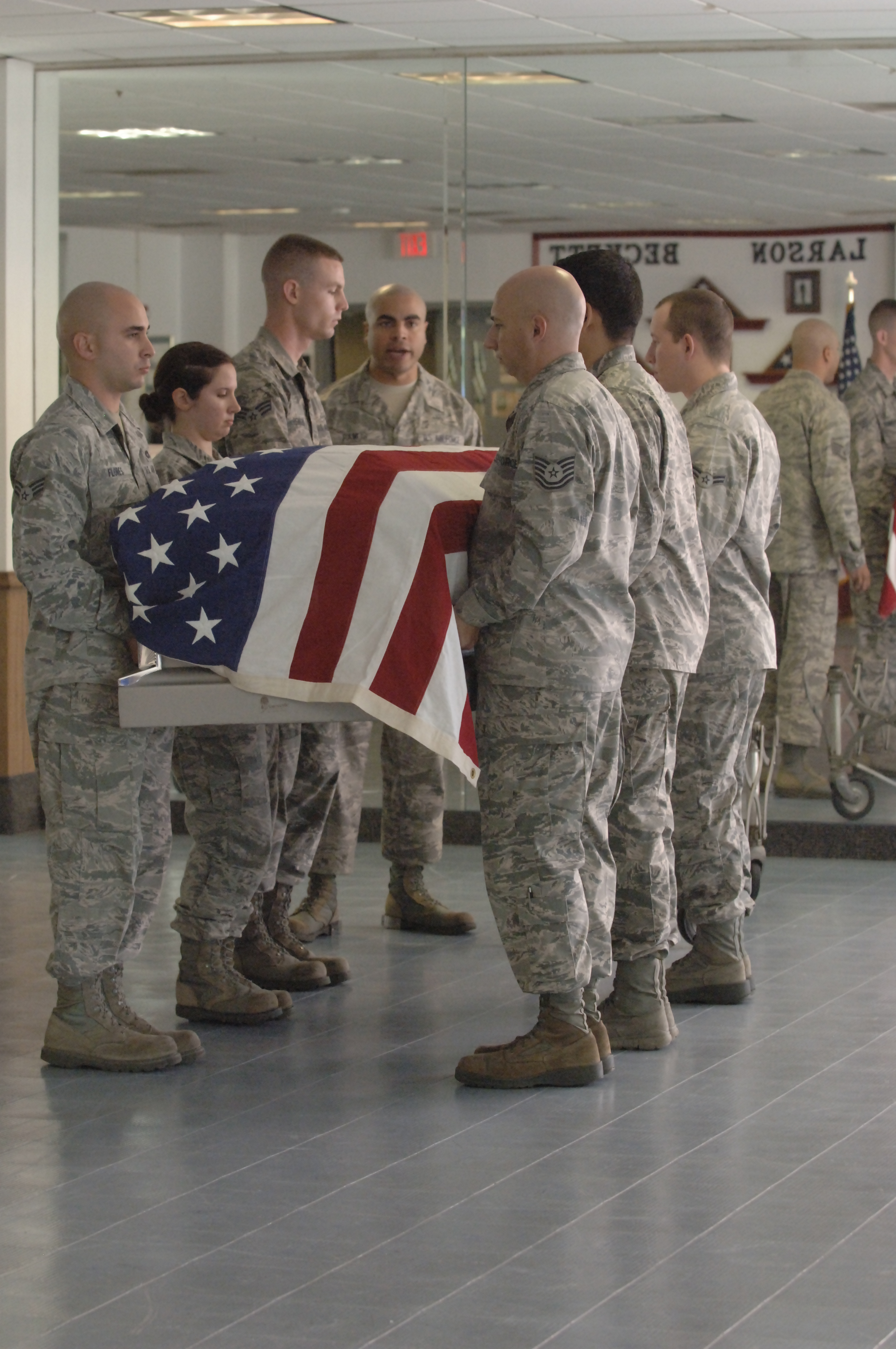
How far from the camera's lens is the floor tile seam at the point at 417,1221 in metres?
2.62

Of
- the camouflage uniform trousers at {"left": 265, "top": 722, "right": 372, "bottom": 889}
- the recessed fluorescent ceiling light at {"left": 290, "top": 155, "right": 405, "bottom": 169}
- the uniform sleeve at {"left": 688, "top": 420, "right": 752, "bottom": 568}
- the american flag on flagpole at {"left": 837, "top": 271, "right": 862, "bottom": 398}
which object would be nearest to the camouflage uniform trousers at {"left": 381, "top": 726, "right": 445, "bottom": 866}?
the camouflage uniform trousers at {"left": 265, "top": 722, "right": 372, "bottom": 889}

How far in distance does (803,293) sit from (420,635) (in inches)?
286

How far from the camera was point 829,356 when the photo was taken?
23.6ft

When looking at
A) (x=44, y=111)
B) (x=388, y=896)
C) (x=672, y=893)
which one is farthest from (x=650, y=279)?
(x=672, y=893)

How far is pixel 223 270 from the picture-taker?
867cm

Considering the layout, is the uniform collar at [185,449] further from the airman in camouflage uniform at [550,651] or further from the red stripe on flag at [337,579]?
the airman in camouflage uniform at [550,651]

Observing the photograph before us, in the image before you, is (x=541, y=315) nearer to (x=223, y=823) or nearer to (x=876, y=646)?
(x=223, y=823)

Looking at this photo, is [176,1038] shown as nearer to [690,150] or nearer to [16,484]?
[16,484]

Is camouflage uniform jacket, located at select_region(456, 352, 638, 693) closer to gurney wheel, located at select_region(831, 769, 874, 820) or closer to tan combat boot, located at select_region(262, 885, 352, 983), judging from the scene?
tan combat boot, located at select_region(262, 885, 352, 983)

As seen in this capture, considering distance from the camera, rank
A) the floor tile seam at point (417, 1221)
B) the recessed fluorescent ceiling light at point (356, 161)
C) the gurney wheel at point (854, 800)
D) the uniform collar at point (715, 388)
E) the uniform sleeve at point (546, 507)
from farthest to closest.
Answer: the recessed fluorescent ceiling light at point (356, 161)
the gurney wheel at point (854, 800)
the uniform collar at point (715, 388)
the uniform sleeve at point (546, 507)
the floor tile seam at point (417, 1221)

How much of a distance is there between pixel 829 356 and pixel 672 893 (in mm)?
3713

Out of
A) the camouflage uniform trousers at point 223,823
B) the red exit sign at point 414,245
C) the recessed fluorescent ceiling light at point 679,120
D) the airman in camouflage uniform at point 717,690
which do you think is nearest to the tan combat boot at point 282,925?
the camouflage uniform trousers at point 223,823

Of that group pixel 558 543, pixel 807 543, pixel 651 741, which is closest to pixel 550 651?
pixel 558 543

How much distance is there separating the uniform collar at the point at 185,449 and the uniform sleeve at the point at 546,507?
0.98 meters
